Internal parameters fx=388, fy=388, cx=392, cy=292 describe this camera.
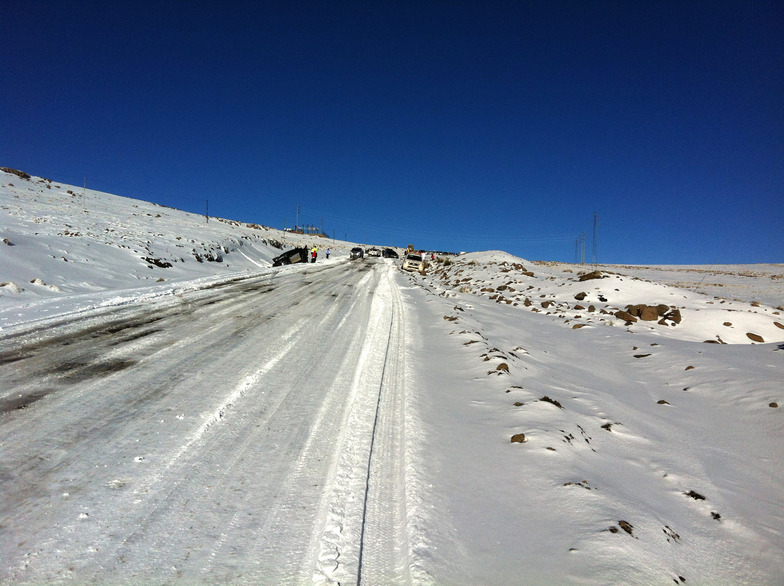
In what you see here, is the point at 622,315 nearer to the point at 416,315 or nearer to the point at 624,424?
the point at 416,315

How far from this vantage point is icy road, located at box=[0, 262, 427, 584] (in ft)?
7.36

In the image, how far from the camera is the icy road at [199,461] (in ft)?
7.36

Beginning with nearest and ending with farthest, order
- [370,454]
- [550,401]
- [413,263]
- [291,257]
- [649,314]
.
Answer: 1. [370,454]
2. [550,401]
3. [649,314]
4. [291,257]
5. [413,263]

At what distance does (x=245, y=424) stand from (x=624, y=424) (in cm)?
420

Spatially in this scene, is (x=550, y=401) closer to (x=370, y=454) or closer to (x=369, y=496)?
(x=370, y=454)

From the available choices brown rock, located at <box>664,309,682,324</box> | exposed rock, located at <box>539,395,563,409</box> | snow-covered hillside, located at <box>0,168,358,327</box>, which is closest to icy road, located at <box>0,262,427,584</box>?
exposed rock, located at <box>539,395,563,409</box>

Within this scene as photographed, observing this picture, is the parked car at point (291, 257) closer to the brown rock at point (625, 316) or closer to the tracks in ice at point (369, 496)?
the brown rock at point (625, 316)

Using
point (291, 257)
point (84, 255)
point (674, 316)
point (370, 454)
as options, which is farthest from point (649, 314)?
point (291, 257)

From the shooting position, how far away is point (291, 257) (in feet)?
85.8

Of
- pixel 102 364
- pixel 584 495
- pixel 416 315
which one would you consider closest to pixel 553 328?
pixel 416 315

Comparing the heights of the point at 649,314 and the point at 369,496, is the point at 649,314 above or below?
above

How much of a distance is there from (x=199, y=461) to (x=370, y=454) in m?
1.40

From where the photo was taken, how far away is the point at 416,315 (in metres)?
10.5

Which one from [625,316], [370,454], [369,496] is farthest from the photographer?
[625,316]
